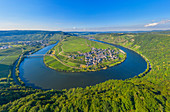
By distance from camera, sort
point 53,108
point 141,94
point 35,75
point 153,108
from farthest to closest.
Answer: point 35,75 → point 141,94 → point 53,108 → point 153,108

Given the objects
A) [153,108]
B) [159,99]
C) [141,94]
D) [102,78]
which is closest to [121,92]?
[141,94]

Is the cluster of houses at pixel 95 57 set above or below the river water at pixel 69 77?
above

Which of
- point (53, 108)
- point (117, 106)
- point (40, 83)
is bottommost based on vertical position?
point (40, 83)

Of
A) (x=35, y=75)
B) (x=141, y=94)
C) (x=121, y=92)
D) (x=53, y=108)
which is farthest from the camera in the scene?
(x=35, y=75)

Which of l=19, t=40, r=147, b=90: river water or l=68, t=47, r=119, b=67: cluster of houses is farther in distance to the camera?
l=68, t=47, r=119, b=67: cluster of houses

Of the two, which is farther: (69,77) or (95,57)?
(95,57)

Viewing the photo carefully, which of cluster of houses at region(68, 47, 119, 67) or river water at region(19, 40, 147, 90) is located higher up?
cluster of houses at region(68, 47, 119, 67)

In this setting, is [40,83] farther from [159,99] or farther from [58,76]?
[159,99]

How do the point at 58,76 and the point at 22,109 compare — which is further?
the point at 58,76

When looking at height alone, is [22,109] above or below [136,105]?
below

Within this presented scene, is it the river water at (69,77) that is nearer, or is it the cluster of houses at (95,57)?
the river water at (69,77)

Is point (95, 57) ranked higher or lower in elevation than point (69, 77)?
higher
